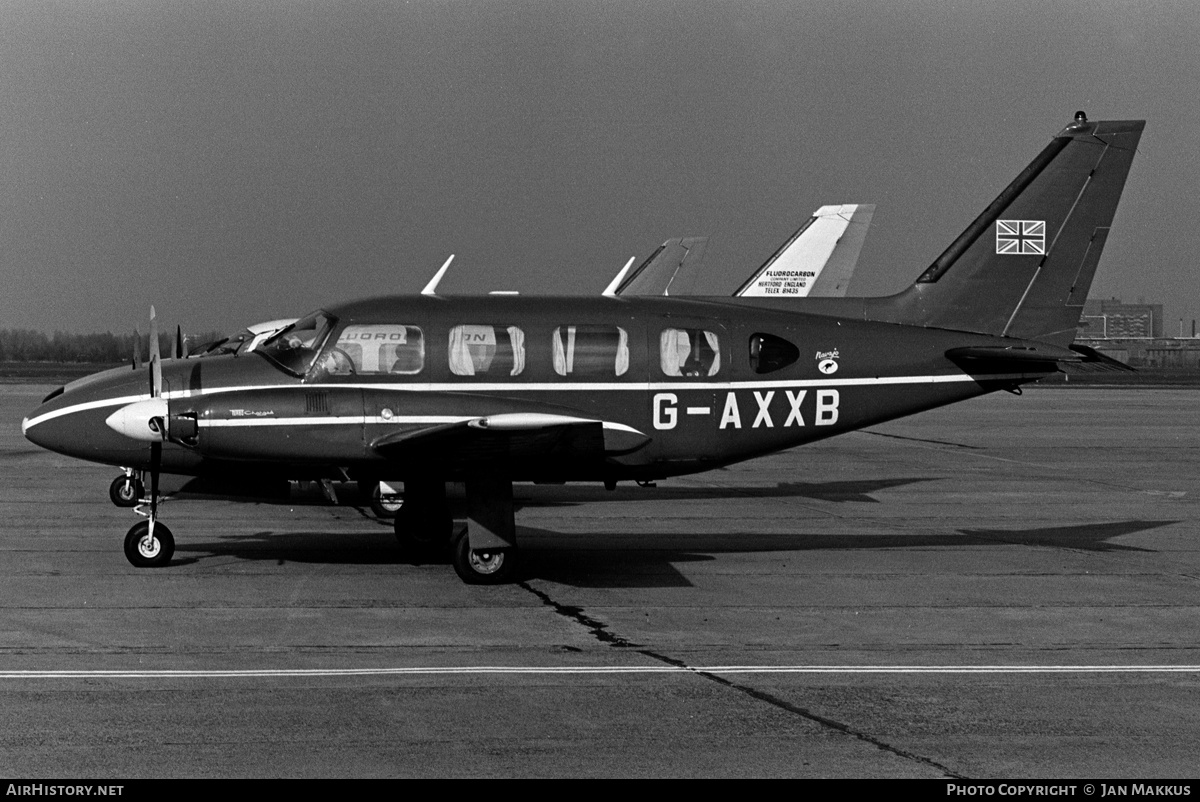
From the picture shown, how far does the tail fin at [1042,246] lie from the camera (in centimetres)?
1534

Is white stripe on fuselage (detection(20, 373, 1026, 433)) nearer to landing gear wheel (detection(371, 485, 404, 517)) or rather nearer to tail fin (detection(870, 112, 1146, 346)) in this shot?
tail fin (detection(870, 112, 1146, 346))

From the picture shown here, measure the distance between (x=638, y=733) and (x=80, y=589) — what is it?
6.65 m

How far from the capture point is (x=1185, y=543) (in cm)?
1630

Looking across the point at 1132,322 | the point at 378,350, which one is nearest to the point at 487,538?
the point at 378,350

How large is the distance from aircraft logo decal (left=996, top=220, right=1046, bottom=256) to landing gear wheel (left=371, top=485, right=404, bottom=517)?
7.50m

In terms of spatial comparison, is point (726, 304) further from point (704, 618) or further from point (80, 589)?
point (80, 589)

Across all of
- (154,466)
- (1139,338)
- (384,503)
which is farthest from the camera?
(1139,338)

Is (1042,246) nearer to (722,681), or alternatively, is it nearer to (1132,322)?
(722,681)

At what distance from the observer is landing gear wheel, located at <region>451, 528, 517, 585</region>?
1308 cm

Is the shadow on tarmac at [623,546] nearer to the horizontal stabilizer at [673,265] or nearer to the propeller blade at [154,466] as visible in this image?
the propeller blade at [154,466]

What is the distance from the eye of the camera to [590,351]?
14000mm

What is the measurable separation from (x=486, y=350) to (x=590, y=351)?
1.06 m

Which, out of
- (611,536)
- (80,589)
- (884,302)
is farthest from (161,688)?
(884,302)

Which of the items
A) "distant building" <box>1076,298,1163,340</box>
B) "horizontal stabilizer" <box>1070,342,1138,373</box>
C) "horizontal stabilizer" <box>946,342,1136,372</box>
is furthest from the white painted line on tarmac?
"distant building" <box>1076,298,1163,340</box>
